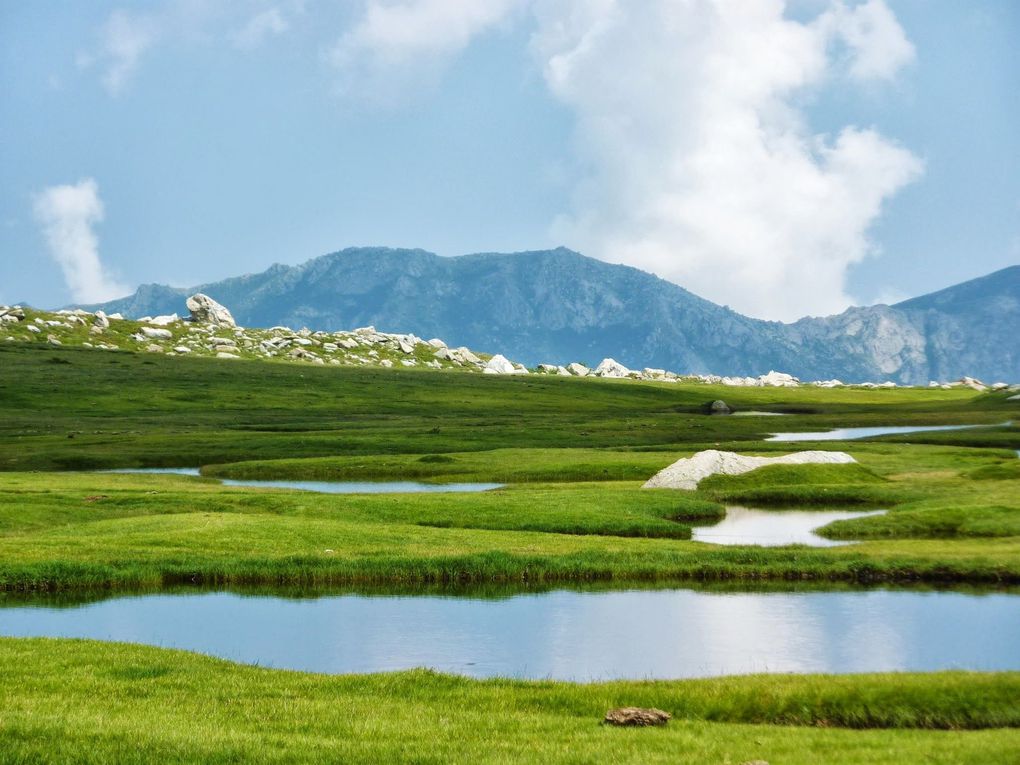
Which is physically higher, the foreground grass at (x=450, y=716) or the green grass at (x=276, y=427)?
the green grass at (x=276, y=427)

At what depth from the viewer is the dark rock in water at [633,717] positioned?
23.4 metres

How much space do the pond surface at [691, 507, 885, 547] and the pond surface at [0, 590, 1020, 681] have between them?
14.6 meters

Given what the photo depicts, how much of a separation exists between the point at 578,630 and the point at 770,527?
3211cm

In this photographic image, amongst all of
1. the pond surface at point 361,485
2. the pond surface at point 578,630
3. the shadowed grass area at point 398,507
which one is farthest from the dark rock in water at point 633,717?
the pond surface at point 361,485

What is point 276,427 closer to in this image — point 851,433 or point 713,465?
point 713,465

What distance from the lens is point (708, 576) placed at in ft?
165

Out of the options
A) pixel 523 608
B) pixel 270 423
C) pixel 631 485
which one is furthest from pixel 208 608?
pixel 270 423

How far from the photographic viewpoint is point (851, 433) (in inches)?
6334

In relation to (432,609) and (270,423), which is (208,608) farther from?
(270,423)

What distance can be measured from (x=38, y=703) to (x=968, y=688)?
22.6m

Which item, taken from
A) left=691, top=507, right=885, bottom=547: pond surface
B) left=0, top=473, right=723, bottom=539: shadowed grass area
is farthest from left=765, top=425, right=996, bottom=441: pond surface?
left=0, top=473, right=723, bottom=539: shadowed grass area

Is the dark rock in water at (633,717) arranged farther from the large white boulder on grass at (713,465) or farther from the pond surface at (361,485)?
the pond surface at (361,485)

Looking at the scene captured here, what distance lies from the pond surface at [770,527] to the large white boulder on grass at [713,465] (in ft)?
23.1

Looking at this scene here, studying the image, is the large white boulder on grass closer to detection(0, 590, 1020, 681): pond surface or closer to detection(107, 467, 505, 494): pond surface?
detection(107, 467, 505, 494): pond surface
